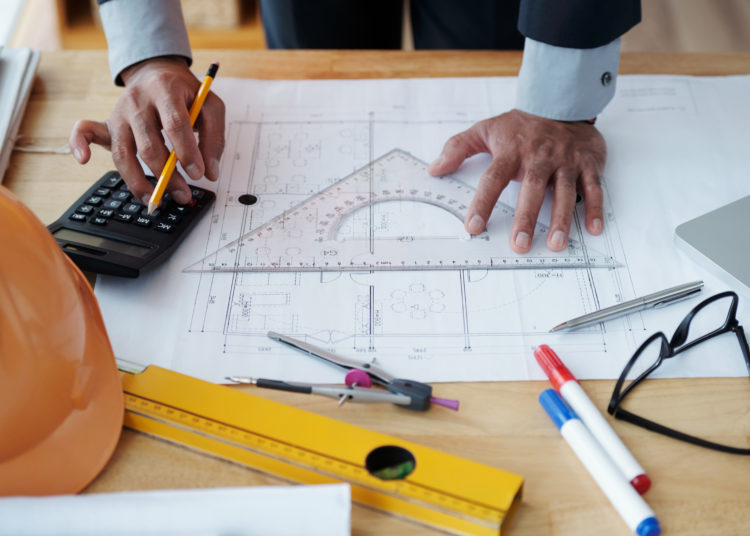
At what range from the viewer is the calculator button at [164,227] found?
2.73ft

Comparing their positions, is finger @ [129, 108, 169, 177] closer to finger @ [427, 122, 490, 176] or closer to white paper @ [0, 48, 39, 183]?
white paper @ [0, 48, 39, 183]

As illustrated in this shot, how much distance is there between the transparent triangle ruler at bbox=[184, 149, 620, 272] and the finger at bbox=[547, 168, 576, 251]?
0.04ft

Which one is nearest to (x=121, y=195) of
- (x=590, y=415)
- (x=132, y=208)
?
(x=132, y=208)

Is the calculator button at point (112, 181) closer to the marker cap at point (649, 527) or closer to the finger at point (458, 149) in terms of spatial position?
the finger at point (458, 149)

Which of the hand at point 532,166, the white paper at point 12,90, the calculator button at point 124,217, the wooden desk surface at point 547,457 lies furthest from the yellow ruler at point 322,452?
the white paper at point 12,90

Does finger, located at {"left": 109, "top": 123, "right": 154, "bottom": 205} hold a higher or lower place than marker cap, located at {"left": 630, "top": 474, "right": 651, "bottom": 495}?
higher

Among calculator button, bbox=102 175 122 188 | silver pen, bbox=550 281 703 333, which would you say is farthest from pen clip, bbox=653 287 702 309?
calculator button, bbox=102 175 122 188

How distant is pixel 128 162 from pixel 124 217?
0.09m

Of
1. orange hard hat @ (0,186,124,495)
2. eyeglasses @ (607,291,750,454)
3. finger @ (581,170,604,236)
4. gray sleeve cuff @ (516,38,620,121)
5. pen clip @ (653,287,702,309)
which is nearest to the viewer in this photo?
orange hard hat @ (0,186,124,495)

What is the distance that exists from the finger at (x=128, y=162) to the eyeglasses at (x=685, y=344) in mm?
585

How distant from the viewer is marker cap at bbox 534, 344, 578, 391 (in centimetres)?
67

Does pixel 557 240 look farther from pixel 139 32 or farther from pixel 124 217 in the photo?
pixel 139 32

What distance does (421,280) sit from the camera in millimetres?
798

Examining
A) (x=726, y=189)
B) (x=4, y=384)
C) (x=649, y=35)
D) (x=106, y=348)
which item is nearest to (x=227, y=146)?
(x=106, y=348)
